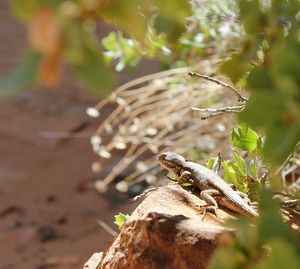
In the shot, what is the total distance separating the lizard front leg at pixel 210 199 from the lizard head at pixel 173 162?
312 mm

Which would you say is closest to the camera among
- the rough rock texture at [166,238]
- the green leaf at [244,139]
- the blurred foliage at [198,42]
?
the rough rock texture at [166,238]

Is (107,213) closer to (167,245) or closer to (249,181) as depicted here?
(249,181)

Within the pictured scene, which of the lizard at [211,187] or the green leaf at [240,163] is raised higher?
the green leaf at [240,163]

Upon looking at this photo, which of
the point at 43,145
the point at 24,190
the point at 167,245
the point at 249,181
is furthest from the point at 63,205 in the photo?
the point at 167,245

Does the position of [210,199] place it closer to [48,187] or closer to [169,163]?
[169,163]

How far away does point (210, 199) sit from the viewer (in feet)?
6.85

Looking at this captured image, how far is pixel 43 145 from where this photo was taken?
5.77 m

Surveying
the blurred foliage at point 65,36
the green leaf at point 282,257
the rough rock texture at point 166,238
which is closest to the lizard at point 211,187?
the rough rock texture at point 166,238

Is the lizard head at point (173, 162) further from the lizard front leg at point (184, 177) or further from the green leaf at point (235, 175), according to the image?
the green leaf at point (235, 175)

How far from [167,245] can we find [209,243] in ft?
0.31

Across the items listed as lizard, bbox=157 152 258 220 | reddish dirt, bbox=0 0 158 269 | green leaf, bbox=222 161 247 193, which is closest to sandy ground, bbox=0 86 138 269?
reddish dirt, bbox=0 0 158 269

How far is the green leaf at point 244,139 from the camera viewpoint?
79.6 inches

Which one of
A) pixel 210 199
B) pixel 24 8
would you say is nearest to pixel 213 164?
pixel 210 199

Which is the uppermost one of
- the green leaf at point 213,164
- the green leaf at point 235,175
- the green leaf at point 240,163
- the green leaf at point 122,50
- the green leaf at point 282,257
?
the green leaf at point 282,257
